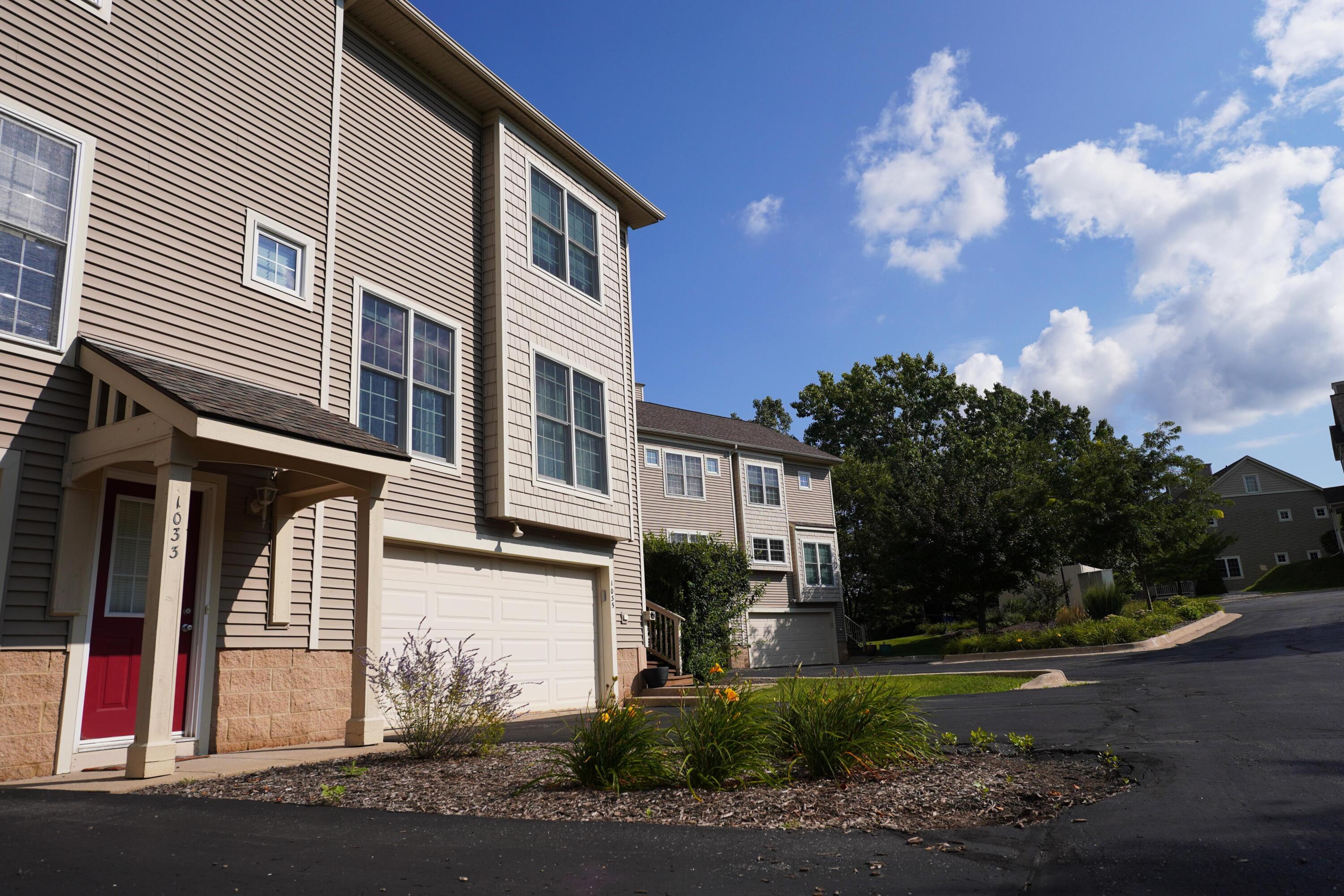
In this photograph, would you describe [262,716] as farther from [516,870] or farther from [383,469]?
[516,870]

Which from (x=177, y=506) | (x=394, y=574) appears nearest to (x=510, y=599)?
(x=394, y=574)

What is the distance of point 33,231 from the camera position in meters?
6.91

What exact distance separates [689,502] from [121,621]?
71.4ft

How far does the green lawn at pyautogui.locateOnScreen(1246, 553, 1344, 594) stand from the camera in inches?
1487

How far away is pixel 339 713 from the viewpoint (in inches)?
344

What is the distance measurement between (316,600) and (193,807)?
406 cm

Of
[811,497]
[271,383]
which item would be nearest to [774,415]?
[811,497]

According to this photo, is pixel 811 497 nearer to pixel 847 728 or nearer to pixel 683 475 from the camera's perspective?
pixel 683 475

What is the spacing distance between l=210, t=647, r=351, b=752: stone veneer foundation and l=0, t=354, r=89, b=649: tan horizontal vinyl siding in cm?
151

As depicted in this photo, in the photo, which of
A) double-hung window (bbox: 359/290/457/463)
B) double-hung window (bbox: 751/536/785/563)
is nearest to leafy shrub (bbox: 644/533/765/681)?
double-hung window (bbox: 359/290/457/463)

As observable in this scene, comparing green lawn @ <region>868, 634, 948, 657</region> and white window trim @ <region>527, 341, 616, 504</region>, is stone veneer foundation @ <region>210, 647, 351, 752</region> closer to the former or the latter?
white window trim @ <region>527, 341, 616, 504</region>

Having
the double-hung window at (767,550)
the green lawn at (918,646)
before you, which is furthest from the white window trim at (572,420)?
the double-hung window at (767,550)

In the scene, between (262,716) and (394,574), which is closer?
(262,716)

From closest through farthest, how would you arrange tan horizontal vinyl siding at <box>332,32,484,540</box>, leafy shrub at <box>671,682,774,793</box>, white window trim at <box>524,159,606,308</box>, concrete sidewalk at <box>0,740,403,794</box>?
leafy shrub at <box>671,682,774,793</box> → concrete sidewalk at <box>0,740,403,794</box> → tan horizontal vinyl siding at <box>332,32,484,540</box> → white window trim at <box>524,159,606,308</box>
